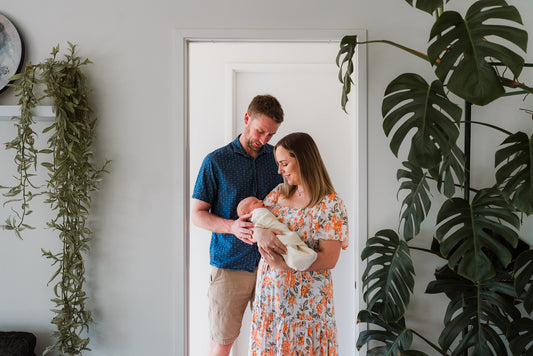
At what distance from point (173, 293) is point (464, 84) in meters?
1.57

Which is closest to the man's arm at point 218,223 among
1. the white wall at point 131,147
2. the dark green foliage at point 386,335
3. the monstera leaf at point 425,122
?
the white wall at point 131,147

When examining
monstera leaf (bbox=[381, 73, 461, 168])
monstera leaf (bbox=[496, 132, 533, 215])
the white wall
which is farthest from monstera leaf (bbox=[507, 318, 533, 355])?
the white wall

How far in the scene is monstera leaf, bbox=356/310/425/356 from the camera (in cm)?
174

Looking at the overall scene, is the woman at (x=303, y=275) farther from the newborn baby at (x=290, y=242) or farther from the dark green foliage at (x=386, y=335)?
the dark green foliage at (x=386, y=335)

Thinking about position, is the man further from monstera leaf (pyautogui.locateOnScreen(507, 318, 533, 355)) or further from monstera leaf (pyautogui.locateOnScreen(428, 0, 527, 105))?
monstera leaf (pyautogui.locateOnScreen(507, 318, 533, 355))

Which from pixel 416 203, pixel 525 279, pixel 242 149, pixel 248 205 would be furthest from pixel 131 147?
pixel 525 279

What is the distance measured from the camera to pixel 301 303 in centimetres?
172

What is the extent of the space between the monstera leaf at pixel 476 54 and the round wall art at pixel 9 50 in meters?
1.89

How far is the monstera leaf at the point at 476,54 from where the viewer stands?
1223 millimetres

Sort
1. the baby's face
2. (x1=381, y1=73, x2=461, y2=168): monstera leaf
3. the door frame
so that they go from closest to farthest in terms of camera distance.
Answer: (x1=381, y1=73, x2=461, y2=168): monstera leaf < the baby's face < the door frame

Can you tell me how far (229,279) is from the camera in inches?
77.9

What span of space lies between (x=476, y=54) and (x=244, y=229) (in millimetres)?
1113

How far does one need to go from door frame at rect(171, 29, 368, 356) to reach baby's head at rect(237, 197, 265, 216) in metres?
0.31

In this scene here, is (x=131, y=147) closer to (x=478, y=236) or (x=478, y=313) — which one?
(x=478, y=236)
